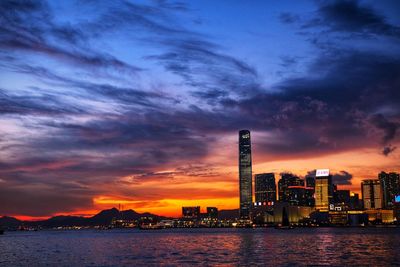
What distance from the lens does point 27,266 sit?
308ft

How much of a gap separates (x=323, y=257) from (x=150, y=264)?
34.8m

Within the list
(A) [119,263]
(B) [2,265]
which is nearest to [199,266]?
(A) [119,263]

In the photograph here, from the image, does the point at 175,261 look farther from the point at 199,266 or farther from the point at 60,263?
the point at 60,263

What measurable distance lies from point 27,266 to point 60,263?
22.5ft

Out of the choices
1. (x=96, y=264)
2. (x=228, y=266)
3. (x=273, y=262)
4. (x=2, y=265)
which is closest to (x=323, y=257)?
(x=273, y=262)

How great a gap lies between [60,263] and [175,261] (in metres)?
22.9

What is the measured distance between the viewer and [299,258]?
98.4 meters

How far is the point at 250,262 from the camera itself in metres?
92.3

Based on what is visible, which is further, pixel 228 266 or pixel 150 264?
pixel 150 264

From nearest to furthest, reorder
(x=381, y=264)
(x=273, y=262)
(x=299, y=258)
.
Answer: (x=381, y=264)
(x=273, y=262)
(x=299, y=258)

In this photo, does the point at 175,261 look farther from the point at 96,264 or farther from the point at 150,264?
the point at 96,264

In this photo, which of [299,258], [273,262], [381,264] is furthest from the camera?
[299,258]

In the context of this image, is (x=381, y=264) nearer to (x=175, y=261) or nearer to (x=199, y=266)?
(x=199, y=266)

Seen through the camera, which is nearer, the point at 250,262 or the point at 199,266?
the point at 199,266
